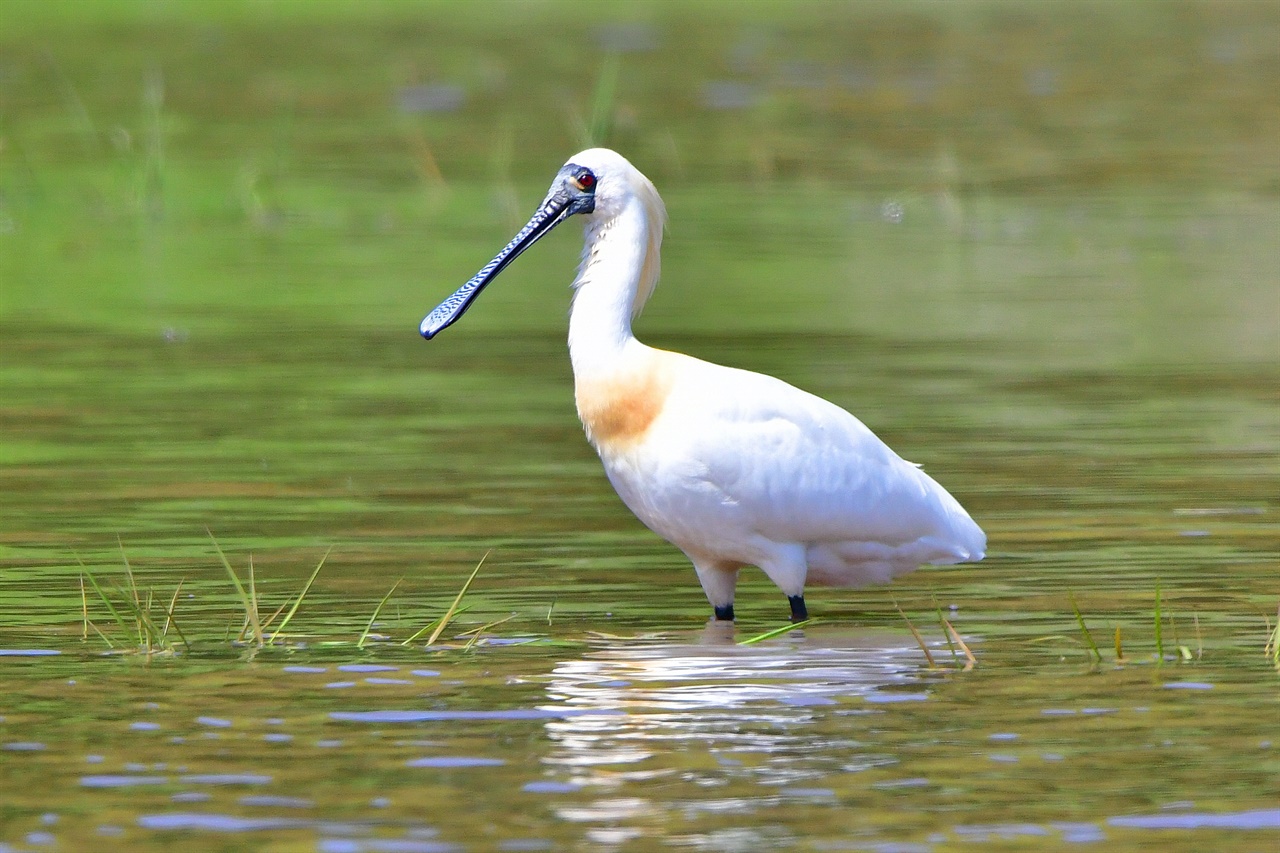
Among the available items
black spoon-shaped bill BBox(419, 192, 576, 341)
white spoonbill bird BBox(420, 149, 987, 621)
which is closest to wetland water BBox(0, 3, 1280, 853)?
white spoonbill bird BBox(420, 149, 987, 621)

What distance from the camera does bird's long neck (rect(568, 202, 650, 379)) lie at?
8391mm

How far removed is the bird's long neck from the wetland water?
0.88 metres

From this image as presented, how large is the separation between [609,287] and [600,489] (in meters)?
2.64

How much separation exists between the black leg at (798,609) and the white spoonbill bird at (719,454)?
11 mm

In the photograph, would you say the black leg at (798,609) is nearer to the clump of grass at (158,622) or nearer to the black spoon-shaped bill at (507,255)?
the black spoon-shaped bill at (507,255)

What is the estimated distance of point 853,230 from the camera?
1994 cm

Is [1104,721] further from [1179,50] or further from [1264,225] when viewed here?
[1179,50]

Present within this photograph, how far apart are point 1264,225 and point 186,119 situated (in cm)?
1255

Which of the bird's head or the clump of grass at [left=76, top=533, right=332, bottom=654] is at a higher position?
the bird's head

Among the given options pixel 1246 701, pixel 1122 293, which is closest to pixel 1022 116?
pixel 1122 293

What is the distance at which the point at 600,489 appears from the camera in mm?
11031

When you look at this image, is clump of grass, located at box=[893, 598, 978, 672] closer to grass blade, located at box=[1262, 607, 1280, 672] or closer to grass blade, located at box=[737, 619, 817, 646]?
grass blade, located at box=[737, 619, 817, 646]

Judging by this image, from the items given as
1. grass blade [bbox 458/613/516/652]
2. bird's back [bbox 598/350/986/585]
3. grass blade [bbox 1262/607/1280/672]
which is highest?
bird's back [bbox 598/350/986/585]

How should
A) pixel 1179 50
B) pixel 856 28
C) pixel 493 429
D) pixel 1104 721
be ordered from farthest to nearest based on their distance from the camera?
1. pixel 856 28
2. pixel 1179 50
3. pixel 493 429
4. pixel 1104 721
